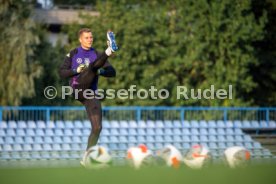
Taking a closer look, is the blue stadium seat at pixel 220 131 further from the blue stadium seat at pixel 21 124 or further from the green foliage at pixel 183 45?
the blue stadium seat at pixel 21 124

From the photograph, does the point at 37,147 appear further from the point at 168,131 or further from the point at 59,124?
the point at 168,131

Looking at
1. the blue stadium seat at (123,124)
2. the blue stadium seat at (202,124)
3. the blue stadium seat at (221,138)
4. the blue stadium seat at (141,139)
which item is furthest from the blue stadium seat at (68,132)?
the blue stadium seat at (221,138)

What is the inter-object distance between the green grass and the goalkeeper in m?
1.25

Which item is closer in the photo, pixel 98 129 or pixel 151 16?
pixel 98 129

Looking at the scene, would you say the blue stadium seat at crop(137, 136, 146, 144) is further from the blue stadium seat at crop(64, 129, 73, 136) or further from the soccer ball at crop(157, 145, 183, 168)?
the soccer ball at crop(157, 145, 183, 168)

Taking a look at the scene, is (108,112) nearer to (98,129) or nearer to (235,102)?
(235,102)

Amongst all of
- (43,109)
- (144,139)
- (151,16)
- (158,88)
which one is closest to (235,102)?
(158,88)

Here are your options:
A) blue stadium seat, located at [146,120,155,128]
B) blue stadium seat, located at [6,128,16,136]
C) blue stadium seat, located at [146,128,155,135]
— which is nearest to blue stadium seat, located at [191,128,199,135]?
blue stadium seat, located at [146,128,155,135]

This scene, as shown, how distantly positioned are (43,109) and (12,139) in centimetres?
103

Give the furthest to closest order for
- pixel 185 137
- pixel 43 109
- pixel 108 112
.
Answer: pixel 108 112, pixel 185 137, pixel 43 109

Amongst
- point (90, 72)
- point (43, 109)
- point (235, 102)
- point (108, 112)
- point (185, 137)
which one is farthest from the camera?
point (235, 102)

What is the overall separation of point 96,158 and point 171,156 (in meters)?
1.89

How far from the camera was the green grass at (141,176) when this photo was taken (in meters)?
6.78

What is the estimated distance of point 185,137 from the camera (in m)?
17.6
